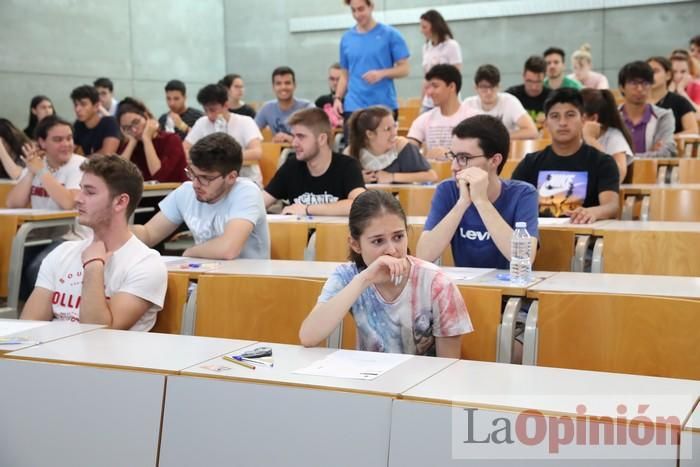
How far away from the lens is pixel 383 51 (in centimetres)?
706

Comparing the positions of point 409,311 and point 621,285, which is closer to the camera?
point 409,311

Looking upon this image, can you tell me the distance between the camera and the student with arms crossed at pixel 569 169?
4406 millimetres

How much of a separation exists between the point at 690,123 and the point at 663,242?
4427mm

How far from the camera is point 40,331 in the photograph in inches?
101

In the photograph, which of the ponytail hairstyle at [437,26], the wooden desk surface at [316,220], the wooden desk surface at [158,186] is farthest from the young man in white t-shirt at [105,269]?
the ponytail hairstyle at [437,26]

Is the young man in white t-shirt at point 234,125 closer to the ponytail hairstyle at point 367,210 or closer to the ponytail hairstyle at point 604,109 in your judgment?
the ponytail hairstyle at point 604,109

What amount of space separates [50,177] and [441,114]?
2754mm

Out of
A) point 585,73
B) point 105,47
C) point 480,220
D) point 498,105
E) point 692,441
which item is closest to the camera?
point 692,441

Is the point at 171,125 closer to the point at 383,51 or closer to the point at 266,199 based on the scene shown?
the point at 383,51

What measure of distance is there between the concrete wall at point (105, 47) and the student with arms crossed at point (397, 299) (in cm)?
774

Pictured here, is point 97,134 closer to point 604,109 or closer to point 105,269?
point 604,109

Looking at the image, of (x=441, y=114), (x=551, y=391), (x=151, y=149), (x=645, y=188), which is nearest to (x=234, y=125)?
(x=151, y=149)

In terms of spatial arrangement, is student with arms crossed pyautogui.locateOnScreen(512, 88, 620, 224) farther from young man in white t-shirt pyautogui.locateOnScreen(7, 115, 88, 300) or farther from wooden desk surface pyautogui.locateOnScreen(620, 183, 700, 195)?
young man in white t-shirt pyautogui.locateOnScreen(7, 115, 88, 300)

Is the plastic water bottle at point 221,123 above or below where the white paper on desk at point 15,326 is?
above
